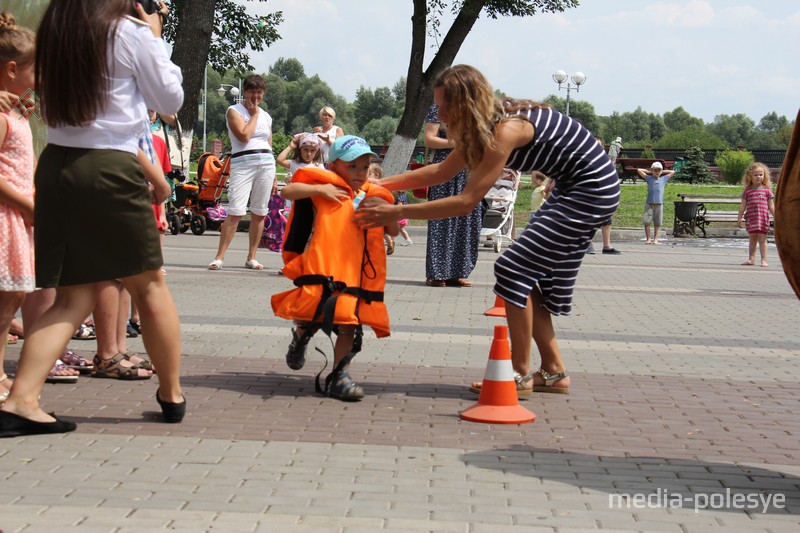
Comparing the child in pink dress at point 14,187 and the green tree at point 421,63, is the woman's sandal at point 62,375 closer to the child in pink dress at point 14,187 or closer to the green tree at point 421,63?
the child in pink dress at point 14,187

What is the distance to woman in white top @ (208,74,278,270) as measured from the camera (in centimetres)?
1235

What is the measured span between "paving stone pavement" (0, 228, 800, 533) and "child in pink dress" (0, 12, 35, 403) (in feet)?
1.90

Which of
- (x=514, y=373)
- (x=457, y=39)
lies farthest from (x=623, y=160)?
(x=514, y=373)

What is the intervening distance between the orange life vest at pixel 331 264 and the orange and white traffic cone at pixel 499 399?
674 millimetres

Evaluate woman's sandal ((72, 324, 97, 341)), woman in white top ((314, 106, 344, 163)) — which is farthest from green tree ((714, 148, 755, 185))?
woman's sandal ((72, 324, 97, 341))

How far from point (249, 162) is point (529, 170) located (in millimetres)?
7151

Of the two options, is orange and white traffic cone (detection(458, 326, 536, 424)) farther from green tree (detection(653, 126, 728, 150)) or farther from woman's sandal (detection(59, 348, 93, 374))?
green tree (detection(653, 126, 728, 150))

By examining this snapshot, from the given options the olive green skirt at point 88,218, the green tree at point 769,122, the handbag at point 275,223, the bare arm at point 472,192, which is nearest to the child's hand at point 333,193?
the bare arm at point 472,192

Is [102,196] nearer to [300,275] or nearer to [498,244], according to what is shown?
[300,275]

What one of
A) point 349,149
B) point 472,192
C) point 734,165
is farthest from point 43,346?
point 734,165

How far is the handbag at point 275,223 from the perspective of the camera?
47.8 ft

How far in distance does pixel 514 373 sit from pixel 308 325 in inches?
45.9

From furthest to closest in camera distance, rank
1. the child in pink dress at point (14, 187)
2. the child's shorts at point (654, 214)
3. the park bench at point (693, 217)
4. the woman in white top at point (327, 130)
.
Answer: the park bench at point (693, 217)
the child's shorts at point (654, 214)
the woman in white top at point (327, 130)
the child in pink dress at point (14, 187)

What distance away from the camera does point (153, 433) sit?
4895 millimetres
